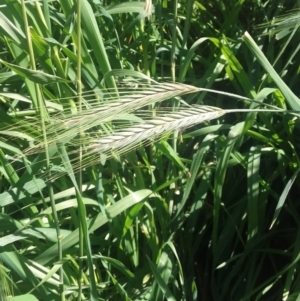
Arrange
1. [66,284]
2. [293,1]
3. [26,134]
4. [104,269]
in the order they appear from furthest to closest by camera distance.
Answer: [293,1] < [104,269] < [66,284] < [26,134]

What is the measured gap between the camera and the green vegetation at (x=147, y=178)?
1146mm

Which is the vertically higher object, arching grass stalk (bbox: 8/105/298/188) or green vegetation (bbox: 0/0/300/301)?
arching grass stalk (bbox: 8/105/298/188)

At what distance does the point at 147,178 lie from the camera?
1.40 m

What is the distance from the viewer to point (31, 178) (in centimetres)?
116

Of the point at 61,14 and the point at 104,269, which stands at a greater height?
the point at 61,14

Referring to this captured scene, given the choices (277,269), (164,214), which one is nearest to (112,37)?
(164,214)

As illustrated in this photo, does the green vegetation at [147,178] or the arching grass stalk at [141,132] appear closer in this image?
the arching grass stalk at [141,132]

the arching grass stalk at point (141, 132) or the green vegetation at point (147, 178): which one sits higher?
the arching grass stalk at point (141, 132)

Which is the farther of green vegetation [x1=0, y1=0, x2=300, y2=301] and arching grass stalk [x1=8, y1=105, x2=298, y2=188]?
green vegetation [x1=0, y1=0, x2=300, y2=301]

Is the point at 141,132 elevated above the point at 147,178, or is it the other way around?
the point at 141,132

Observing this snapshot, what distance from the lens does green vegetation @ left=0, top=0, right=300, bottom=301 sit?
1.15 metres

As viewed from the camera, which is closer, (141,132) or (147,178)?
(141,132)

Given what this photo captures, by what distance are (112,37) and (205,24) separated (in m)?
0.34

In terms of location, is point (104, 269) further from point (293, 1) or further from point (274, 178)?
point (293, 1)
